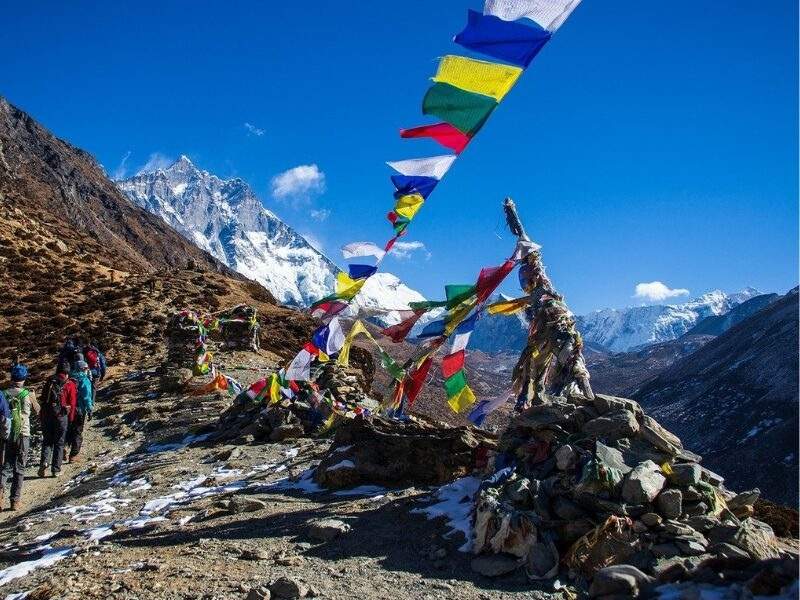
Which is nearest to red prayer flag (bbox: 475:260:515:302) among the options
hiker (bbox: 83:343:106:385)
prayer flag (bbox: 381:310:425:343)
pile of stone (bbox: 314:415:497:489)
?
prayer flag (bbox: 381:310:425:343)

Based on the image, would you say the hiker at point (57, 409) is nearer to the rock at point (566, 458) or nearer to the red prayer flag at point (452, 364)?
the red prayer flag at point (452, 364)

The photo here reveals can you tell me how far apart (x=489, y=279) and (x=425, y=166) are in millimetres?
2651

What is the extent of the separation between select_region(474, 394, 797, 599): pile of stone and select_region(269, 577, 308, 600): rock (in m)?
1.68

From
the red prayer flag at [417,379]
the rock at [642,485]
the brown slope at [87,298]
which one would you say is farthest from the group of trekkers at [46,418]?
the brown slope at [87,298]

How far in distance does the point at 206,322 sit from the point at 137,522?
18573 mm

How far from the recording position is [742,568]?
4.04 meters

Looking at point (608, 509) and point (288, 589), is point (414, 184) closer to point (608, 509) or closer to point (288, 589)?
point (608, 509)

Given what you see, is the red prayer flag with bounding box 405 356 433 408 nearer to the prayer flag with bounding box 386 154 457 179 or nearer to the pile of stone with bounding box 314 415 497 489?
the pile of stone with bounding box 314 415 497 489

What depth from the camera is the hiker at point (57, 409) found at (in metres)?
11.8

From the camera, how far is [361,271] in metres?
11.1

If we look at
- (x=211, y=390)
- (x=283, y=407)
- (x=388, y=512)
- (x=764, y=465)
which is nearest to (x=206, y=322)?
(x=211, y=390)

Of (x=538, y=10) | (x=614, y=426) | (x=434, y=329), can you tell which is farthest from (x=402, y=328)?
(x=538, y=10)

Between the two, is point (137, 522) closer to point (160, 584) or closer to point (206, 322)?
point (160, 584)

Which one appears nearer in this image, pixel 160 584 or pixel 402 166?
pixel 160 584
